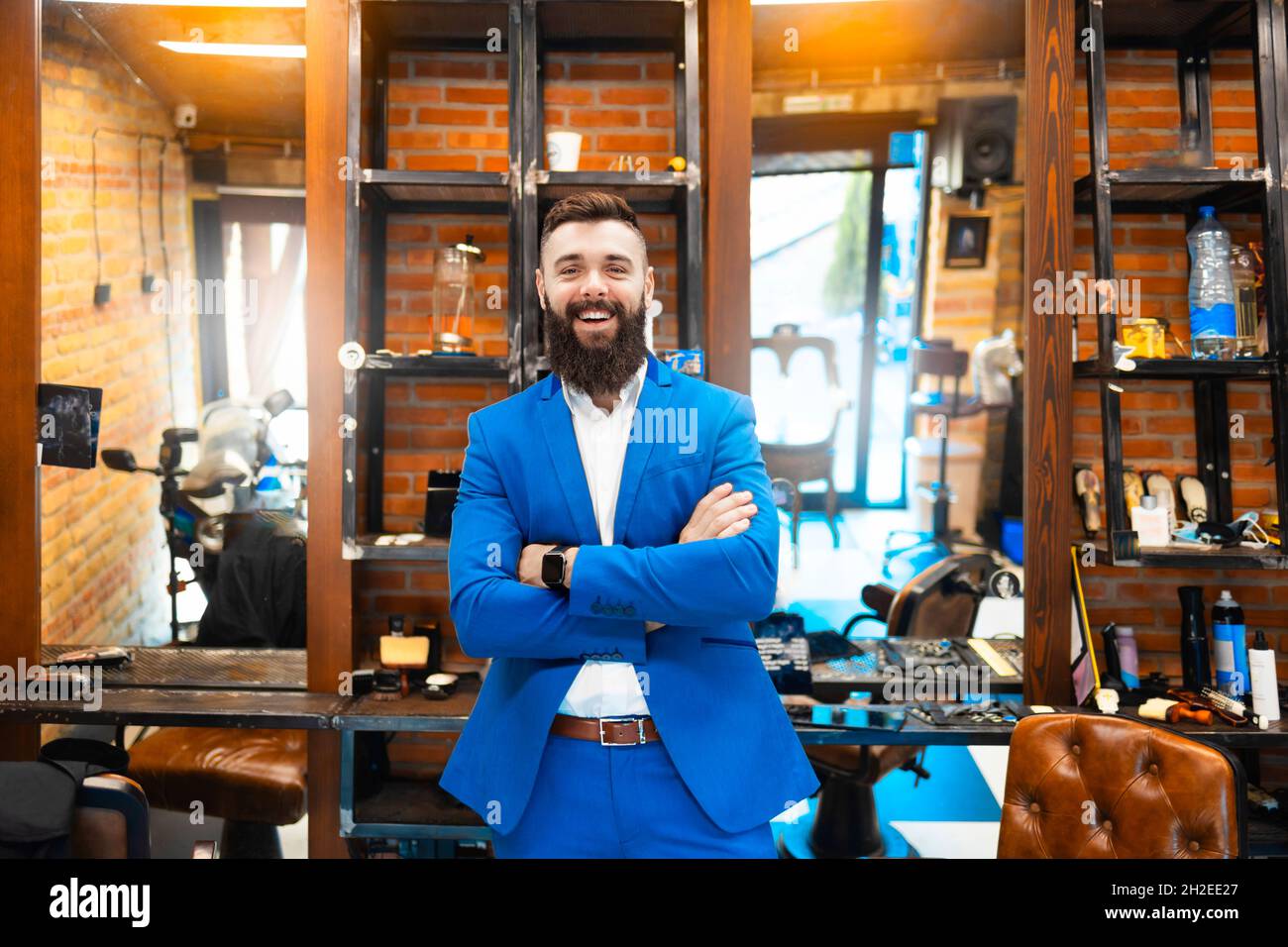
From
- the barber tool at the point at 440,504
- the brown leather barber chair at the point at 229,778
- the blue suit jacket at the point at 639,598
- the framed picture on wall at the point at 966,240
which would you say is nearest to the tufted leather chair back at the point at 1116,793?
the blue suit jacket at the point at 639,598

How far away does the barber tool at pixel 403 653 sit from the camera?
268cm

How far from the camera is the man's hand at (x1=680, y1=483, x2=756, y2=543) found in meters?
1.72

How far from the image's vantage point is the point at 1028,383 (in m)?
2.72

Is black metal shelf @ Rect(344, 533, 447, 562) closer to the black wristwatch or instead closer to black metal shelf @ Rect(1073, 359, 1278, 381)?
the black wristwatch

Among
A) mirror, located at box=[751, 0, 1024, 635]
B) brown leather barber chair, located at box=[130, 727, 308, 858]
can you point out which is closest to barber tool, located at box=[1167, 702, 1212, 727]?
mirror, located at box=[751, 0, 1024, 635]

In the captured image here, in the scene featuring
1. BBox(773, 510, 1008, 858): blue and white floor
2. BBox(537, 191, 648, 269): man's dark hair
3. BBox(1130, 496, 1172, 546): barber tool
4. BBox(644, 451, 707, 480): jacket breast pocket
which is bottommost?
BBox(773, 510, 1008, 858): blue and white floor

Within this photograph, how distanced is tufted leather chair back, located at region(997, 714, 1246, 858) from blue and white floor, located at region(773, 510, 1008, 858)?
122 cm

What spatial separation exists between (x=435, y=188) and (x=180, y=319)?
1021 millimetres

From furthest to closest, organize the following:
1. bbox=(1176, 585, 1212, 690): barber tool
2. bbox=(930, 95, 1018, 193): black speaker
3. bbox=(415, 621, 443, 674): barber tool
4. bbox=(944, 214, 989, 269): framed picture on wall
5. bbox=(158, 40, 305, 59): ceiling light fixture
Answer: bbox=(944, 214, 989, 269): framed picture on wall < bbox=(930, 95, 1018, 193): black speaker < bbox=(158, 40, 305, 59): ceiling light fixture < bbox=(415, 621, 443, 674): barber tool < bbox=(1176, 585, 1212, 690): barber tool

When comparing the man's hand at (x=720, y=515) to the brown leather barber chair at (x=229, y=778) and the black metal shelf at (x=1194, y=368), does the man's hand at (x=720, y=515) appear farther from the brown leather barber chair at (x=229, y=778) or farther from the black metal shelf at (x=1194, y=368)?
the brown leather barber chair at (x=229, y=778)

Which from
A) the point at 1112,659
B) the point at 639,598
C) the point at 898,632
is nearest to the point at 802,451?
the point at 898,632

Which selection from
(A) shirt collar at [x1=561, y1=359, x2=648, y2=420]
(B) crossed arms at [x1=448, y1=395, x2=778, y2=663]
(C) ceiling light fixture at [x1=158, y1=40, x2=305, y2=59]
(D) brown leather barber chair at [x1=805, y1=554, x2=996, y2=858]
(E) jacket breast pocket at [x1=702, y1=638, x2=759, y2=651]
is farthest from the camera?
(D) brown leather barber chair at [x1=805, y1=554, x2=996, y2=858]

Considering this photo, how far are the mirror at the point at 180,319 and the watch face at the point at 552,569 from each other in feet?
4.95
